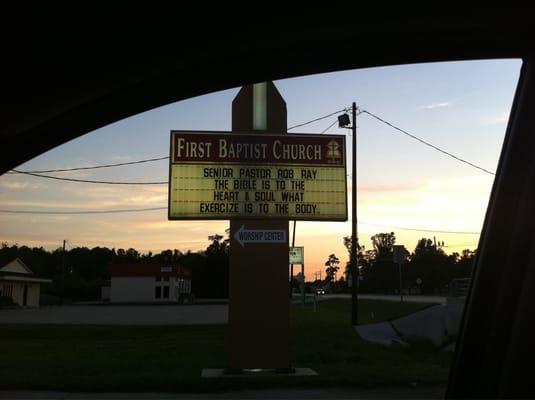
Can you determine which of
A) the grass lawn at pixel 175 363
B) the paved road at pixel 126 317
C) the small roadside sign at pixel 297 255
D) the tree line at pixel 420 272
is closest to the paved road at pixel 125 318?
the paved road at pixel 126 317

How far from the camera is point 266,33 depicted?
569 centimetres

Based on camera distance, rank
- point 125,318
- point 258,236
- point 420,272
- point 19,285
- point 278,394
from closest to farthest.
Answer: point 278,394 → point 258,236 → point 125,318 → point 19,285 → point 420,272

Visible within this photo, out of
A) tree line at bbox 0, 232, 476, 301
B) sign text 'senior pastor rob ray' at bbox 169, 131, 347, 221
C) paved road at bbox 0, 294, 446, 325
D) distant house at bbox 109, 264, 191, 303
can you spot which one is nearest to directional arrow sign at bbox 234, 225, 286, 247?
sign text 'senior pastor rob ray' at bbox 169, 131, 347, 221

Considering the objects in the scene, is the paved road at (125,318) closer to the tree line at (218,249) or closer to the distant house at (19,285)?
the distant house at (19,285)

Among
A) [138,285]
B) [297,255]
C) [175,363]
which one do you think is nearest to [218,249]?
[138,285]

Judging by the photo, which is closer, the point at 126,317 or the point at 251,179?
the point at 251,179

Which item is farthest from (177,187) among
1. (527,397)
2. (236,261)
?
(527,397)

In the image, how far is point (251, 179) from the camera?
1223 cm

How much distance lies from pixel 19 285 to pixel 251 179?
61.9 metres

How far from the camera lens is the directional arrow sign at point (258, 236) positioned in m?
12.3

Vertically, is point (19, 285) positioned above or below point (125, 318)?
above

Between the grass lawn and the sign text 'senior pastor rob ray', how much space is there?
3071mm

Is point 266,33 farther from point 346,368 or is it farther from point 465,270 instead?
point 465,270

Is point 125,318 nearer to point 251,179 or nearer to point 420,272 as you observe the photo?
point 251,179
